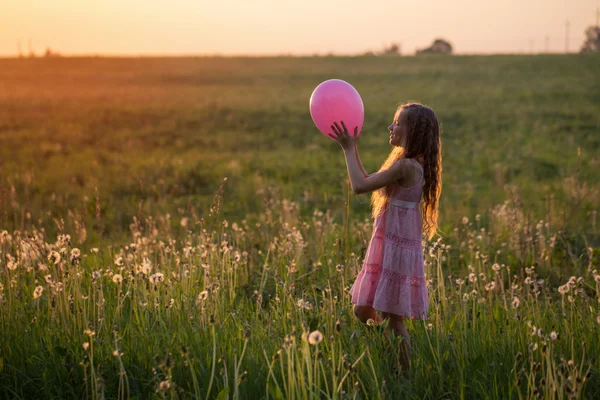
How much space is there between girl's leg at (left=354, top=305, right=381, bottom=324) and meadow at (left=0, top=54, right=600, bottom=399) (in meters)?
0.08

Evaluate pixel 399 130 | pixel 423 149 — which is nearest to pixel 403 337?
pixel 423 149

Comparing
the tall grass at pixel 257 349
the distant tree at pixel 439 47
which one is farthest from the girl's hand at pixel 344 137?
the distant tree at pixel 439 47

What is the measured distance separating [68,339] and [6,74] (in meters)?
49.6

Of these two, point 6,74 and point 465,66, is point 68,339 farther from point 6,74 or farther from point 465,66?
point 6,74

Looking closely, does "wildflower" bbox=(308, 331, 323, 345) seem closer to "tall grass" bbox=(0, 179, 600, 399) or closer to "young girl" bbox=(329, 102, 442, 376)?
"tall grass" bbox=(0, 179, 600, 399)

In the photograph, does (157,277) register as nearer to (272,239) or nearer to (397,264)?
(397,264)

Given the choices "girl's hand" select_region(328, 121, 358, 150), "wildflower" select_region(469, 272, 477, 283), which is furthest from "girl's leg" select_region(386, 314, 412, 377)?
"girl's hand" select_region(328, 121, 358, 150)

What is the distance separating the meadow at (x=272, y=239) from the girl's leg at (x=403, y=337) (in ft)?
0.23

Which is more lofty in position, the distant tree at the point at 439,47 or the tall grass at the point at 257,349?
the distant tree at the point at 439,47

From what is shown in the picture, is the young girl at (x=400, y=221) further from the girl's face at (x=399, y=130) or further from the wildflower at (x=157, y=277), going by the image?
the wildflower at (x=157, y=277)

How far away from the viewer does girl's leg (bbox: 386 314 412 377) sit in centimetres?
374

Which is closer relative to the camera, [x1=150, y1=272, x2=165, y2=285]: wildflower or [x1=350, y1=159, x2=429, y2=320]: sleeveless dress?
[x1=150, y1=272, x2=165, y2=285]: wildflower

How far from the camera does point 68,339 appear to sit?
3.96m

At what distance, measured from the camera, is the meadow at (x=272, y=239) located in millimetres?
3625
